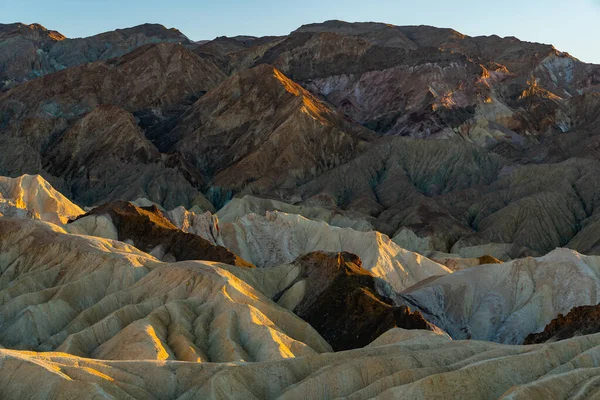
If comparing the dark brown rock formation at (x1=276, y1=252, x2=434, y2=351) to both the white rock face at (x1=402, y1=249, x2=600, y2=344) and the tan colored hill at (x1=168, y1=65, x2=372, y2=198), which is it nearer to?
the white rock face at (x1=402, y1=249, x2=600, y2=344)

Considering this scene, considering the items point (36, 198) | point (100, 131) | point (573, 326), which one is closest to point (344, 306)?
point (573, 326)

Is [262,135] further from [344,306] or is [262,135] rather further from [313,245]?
[344,306]

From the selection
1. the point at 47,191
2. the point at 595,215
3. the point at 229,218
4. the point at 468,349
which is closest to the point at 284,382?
the point at 468,349

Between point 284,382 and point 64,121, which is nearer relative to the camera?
point 284,382

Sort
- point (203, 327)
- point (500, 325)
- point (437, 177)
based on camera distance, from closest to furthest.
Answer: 1. point (203, 327)
2. point (500, 325)
3. point (437, 177)

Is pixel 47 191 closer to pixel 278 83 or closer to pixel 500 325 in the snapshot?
pixel 500 325

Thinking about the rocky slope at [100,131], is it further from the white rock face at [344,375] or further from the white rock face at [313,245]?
the white rock face at [344,375]

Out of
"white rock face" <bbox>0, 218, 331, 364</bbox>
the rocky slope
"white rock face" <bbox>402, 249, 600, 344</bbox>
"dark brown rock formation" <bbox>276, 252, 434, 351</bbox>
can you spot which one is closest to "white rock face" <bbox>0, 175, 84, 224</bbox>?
"white rock face" <bbox>0, 218, 331, 364</bbox>
